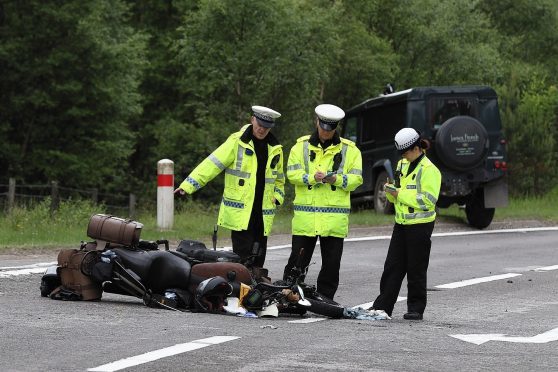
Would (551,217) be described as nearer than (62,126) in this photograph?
Yes

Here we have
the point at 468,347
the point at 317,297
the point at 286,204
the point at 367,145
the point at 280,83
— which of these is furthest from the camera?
the point at 280,83

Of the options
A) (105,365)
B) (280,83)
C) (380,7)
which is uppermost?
(380,7)

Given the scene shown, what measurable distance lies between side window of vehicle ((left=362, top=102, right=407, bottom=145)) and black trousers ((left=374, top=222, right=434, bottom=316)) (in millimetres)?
12863

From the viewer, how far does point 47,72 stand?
4438 cm

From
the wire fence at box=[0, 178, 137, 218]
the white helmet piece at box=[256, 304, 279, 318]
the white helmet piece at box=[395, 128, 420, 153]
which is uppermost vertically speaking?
the white helmet piece at box=[395, 128, 420, 153]

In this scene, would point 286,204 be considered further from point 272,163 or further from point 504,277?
point 272,163

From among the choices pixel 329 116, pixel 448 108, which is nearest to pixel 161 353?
pixel 329 116

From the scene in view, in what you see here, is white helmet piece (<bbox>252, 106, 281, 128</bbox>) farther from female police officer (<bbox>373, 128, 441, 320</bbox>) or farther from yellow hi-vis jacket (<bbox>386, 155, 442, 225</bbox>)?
yellow hi-vis jacket (<bbox>386, 155, 442, 225</bbox>)

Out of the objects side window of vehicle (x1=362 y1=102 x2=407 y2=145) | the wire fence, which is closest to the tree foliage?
the wire fence

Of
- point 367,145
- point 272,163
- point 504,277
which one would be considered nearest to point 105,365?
point 272,163

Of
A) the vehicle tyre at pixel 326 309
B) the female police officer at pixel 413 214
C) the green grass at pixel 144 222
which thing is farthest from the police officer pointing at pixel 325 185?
the green grass at pixel 144 222

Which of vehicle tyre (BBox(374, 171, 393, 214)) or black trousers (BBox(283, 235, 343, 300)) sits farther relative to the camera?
vehicle tyre (BBox(374, 171, 393, 214))

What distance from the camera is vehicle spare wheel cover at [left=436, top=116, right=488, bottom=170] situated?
23.9 metres

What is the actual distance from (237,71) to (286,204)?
43.6ft
